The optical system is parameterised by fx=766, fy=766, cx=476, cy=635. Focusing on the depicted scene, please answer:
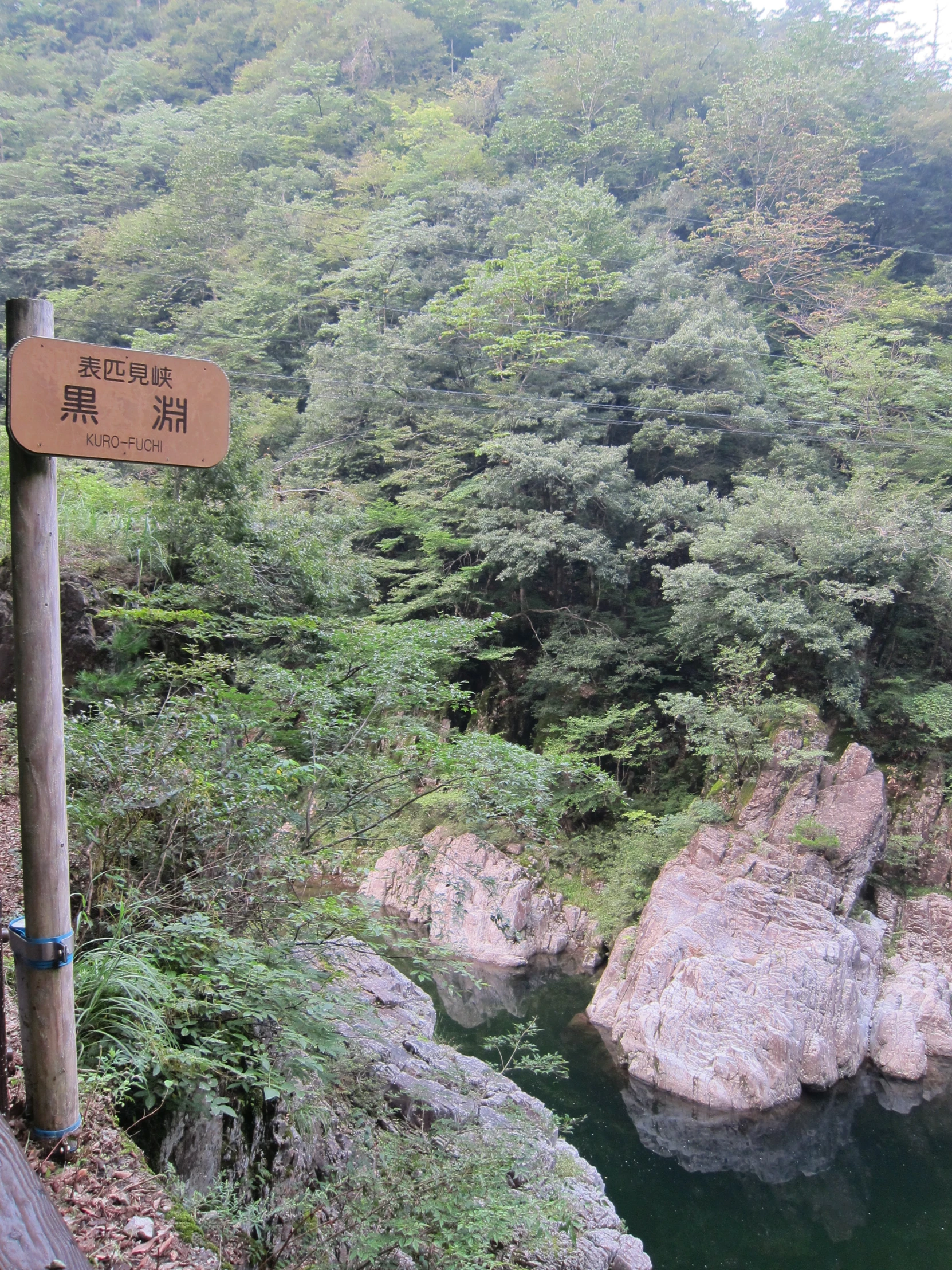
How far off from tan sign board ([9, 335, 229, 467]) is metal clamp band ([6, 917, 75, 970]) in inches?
46.3

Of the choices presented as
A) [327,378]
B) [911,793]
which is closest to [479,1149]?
[911,793]

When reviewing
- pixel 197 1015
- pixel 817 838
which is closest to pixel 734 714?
pixel 817 838

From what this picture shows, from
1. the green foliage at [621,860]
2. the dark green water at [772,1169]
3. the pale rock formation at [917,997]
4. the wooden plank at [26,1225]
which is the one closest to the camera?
the wooden plank at [26,1225]

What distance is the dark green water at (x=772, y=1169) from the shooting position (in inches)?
223

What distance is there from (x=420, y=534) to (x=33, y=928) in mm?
9761

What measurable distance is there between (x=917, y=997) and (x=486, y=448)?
842 centimetres

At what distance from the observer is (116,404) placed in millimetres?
1822

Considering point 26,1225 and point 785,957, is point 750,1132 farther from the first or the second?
point 26,1225

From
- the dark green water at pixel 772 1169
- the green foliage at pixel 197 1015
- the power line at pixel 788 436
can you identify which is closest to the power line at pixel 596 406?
the power line at pixel 788 436

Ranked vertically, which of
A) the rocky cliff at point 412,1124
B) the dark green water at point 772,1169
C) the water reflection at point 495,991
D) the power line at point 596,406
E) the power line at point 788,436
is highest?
the power line at point 596,406

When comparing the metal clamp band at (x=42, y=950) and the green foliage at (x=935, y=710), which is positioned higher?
the metal clamp band at (x=42, y=950)

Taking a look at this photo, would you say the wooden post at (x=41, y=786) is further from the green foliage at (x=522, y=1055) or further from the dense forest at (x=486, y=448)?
the green foliage at (x=522, y=1055)

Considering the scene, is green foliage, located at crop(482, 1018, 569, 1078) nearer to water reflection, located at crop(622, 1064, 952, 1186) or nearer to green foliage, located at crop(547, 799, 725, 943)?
water reflection, located at crop(622, 1064, 952, 1186)

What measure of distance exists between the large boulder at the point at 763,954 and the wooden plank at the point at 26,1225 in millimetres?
7073
